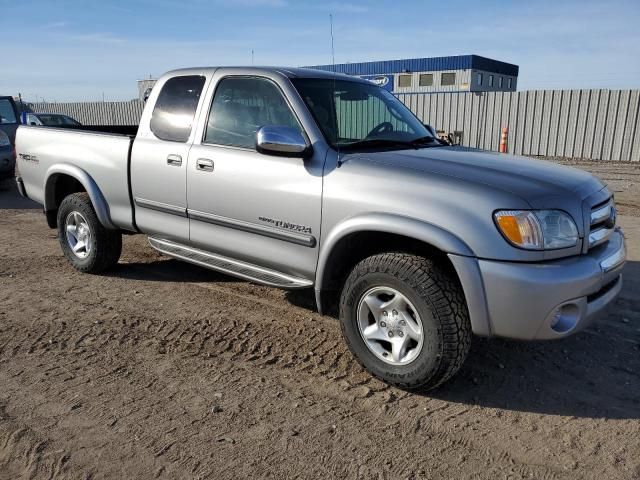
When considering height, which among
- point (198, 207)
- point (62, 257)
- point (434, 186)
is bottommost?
point (62, 257)

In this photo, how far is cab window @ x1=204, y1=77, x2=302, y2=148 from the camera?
3.91 meters

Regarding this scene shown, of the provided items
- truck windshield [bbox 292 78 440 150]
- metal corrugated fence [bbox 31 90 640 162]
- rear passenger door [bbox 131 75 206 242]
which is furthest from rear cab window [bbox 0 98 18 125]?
metal corrugated fence [bbox 31 90 640 162]

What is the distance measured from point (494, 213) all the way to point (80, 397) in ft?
8.31

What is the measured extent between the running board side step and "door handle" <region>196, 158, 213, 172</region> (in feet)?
2.23

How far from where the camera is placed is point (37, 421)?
9.63 feet

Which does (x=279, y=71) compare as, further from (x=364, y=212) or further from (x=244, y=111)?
(x=364, y=212)

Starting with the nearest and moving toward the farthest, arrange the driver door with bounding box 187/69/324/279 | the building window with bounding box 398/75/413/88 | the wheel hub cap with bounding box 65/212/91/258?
the driver door with bounding box 187/69/324/279 → the wheel hub cap with bounding box 65/212/91/258 → the building window with bounding box 398/75/413/88

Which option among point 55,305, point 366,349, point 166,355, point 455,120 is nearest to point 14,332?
point 55,305

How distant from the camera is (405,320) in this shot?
10.6ft

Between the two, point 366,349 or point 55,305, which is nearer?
point 366,349

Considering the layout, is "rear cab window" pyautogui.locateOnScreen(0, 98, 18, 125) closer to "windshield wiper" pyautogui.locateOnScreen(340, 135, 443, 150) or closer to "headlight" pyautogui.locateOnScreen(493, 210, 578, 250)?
"windshield wiper" pyautogui.locateOnScreen(340, 135, 443, 150)

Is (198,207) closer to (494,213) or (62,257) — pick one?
(494,213)

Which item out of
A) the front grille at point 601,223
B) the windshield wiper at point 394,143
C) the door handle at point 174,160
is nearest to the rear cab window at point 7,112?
the door handle at point 174,160

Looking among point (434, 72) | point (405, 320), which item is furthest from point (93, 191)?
point (434, 72)
